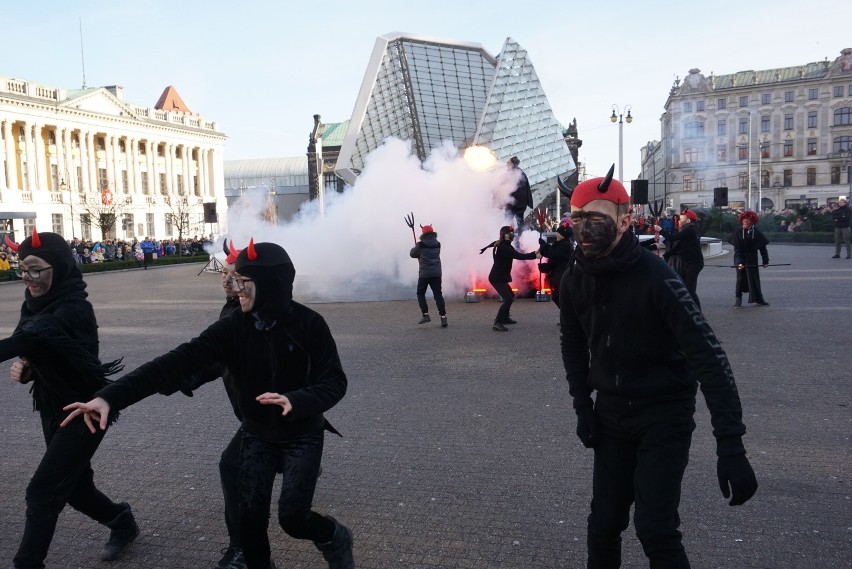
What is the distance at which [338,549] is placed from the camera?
3.05 meters

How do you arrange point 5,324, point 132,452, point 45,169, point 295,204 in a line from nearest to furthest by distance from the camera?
1. point 132,452
2. point 5,324
3. point 45,169
4. point 295,204

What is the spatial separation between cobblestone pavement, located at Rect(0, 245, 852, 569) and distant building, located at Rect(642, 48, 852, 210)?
56.5 metres

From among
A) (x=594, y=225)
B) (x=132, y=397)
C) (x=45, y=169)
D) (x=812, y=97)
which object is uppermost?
(x=812, y=97)

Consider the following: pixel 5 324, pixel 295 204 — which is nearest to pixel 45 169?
pixel 295 204

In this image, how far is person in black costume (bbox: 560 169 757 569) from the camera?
245 centimetres

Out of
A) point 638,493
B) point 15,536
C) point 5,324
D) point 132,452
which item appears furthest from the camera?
point 5,324

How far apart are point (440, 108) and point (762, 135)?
168ft

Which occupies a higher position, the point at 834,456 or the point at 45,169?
A: the point at 45,169

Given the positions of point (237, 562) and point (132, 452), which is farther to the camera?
point (132, 452)

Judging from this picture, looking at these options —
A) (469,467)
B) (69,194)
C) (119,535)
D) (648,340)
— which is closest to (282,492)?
(119,535)

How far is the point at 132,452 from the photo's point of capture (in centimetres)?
510

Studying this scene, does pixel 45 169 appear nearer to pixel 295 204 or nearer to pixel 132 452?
pixel 295 204

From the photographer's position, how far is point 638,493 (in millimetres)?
2541

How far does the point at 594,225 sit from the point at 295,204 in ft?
275
